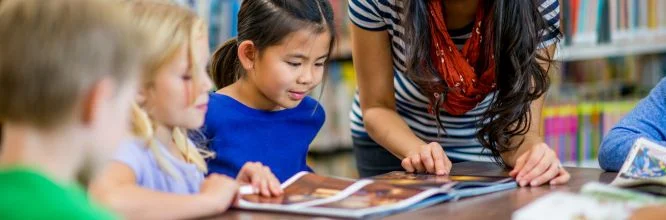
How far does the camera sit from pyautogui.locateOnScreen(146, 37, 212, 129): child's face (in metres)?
1.35

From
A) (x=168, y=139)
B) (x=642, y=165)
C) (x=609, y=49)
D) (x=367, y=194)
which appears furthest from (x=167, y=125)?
(x=609, y=49)

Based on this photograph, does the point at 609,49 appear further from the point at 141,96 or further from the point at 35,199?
the point at 35,199

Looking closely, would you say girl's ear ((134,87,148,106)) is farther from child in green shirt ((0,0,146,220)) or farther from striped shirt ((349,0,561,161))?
striped shirt ((349,0,561,161))

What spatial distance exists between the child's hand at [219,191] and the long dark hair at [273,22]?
0.47 meters

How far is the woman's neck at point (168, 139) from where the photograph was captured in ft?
4.65

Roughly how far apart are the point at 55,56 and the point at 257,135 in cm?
90

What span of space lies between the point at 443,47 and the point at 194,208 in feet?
2.36

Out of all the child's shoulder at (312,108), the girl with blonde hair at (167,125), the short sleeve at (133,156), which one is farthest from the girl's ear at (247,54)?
the short sleeve at (133,156)

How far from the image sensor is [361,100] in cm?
200

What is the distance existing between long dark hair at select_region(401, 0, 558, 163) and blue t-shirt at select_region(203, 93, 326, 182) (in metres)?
0.23

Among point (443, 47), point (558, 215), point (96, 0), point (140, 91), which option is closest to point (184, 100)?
point (140, 91)

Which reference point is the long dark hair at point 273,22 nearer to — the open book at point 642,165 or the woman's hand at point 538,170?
the woman's hand at point 538,170

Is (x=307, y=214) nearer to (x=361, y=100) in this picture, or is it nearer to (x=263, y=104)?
(x=263, y=104)

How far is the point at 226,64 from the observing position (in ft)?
6.33
